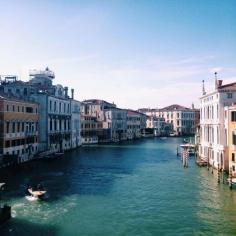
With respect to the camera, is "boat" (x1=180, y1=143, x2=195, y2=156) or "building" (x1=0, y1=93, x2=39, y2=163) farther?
"boat" (x1=180, y1=143, x2=195, y2=156)

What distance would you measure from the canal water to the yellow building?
7.44 feet

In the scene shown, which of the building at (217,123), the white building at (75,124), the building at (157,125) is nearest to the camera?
the building at (217,123)

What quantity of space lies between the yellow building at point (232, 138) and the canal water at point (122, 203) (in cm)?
227

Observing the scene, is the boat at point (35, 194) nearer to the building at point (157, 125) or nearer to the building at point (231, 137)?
the building at point (231, 137)

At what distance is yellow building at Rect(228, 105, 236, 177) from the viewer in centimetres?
3272

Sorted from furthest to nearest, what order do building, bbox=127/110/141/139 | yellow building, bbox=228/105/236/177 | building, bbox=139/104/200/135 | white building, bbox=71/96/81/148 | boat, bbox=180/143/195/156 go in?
building, bbox=139/104/200/135 < building, bbox=127/110/141/139 < white building, bbox=71/96/81/148 < boat, bbox=180/143/195/156 < yellow building, bbox=228/105/236/177

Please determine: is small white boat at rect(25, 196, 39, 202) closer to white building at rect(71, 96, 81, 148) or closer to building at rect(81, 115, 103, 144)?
white building at rect(71, 96, 81, 148)

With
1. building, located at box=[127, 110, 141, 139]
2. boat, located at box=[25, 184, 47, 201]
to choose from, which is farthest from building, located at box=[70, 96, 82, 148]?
boat, located at box=[25, 184, 47, 201]

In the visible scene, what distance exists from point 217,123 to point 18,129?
80.4ft

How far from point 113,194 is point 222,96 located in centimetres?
1759

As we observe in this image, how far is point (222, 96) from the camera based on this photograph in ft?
125

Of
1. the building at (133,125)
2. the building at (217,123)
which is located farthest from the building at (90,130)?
the building at (217,123)

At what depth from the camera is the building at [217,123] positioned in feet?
122

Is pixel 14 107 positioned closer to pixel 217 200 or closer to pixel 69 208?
pixel 69 208
